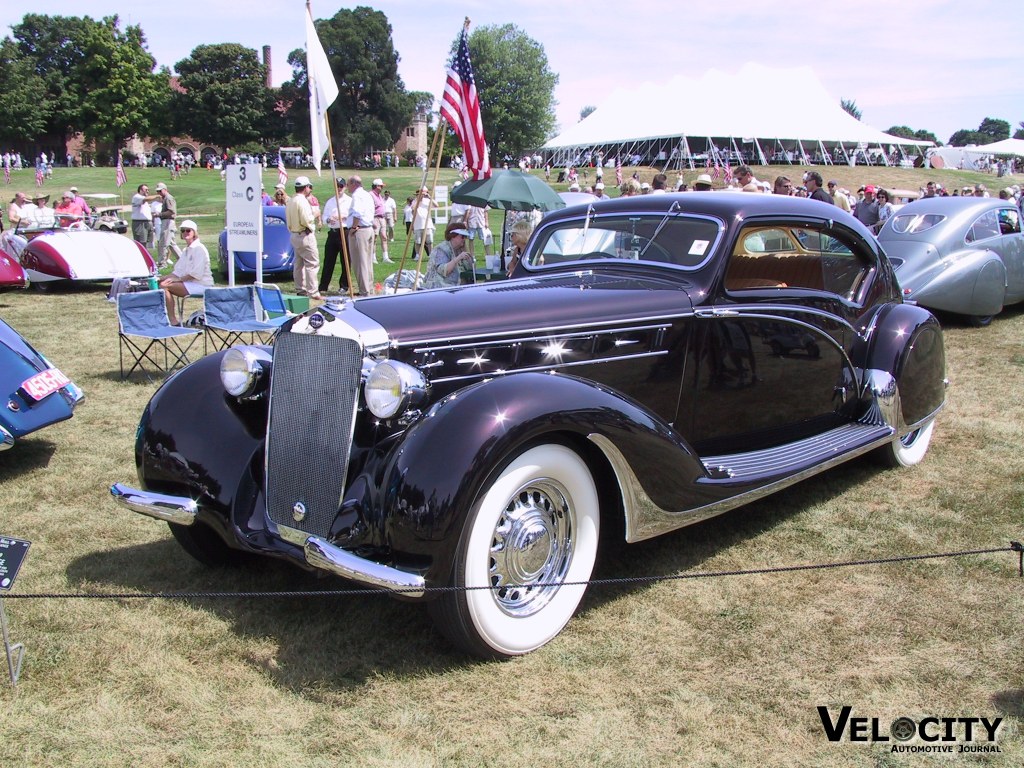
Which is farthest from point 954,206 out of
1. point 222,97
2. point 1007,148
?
point 222,97

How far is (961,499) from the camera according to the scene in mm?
5047

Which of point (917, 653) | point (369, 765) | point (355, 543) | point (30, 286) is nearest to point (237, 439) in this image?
point (355, 543)

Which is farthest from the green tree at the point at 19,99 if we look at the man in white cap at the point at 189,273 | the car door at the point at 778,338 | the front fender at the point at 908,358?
the front fender at the point at 908,358

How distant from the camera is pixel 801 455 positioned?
14.5 ft

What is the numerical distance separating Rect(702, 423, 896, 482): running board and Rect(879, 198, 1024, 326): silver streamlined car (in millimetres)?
5823

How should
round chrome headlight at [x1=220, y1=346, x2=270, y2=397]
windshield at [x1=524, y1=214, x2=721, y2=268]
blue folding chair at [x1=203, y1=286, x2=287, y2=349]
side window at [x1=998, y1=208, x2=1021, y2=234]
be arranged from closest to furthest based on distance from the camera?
1. round chrome headlight at [x1=220, y1=346, x2=270, y2=397]
2. windshield at [x1=524, y1=214, x2=721, y2=268]
3. blue folding chair at [x1=203, y1=286, x2=287, y2=349]
4. side window at [x1=998, y1=208, x2=1021, y2=234]

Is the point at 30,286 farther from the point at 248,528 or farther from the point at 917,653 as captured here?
the point at 917,653

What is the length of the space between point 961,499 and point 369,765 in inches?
157

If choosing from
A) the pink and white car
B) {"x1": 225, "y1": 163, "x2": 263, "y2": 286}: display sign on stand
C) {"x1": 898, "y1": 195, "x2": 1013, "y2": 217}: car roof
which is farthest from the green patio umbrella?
the pink and white car

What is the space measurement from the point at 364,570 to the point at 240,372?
135cm

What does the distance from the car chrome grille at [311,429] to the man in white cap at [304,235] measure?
9045mm

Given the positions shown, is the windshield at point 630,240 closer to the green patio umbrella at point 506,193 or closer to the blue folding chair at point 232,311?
the blue folding chair at point 232,311

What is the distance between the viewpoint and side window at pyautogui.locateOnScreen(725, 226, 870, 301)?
4.75 m

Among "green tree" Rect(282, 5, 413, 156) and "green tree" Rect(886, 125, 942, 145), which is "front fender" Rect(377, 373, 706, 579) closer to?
"green tree" Rect(282, 5, 413, 156)
